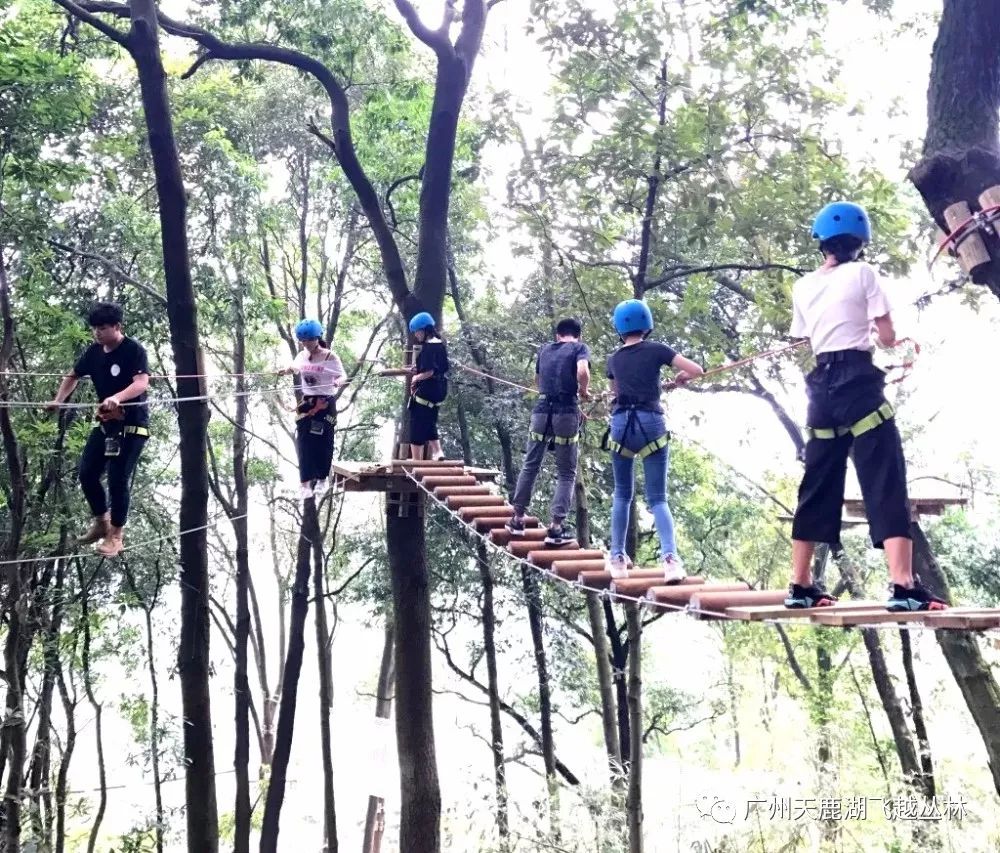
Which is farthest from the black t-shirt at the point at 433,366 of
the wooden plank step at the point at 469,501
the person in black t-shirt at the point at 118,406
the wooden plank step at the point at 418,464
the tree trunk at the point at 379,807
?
the tree trunk at the point at 379,807

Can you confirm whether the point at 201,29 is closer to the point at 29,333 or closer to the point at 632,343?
the point at 29,333

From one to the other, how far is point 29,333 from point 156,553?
2601 mm

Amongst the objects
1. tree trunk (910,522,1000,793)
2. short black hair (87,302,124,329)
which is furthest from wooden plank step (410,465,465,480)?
tree trunk (910,522,1000,793)

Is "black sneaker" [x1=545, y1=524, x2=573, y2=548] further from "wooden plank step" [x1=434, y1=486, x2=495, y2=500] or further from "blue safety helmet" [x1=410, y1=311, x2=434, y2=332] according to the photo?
"blue safety helmet" [x1=410, y1=311, x2=434, y2=332]

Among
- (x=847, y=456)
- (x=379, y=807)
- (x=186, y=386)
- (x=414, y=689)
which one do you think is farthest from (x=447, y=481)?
(x=379, y=807)

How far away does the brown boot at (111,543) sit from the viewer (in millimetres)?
4332

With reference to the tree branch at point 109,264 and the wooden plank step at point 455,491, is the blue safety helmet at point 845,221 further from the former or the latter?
the tree branch at point 109,264

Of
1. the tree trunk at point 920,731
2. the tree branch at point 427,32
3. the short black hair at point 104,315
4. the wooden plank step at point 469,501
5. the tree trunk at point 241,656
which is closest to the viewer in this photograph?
the short black hair at point 104,315

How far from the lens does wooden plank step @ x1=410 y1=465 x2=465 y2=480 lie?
18.4 ft

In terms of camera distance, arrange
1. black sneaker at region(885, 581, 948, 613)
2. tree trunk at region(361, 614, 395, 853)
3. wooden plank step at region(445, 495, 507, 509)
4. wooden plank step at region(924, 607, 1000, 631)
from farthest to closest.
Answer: tree trunk at region(361, 614, 395, 853)
wooden plank step at region(445, 495, 507, 509)
black sneaker at region(885, 581, 948, 613)
wooden plank step at region(924, 607, 1000, 631)

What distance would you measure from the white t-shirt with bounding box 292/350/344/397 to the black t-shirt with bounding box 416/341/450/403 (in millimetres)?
704

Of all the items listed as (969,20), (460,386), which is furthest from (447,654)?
(969,20)

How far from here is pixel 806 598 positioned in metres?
2.70

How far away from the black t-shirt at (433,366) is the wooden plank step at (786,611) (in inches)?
130
